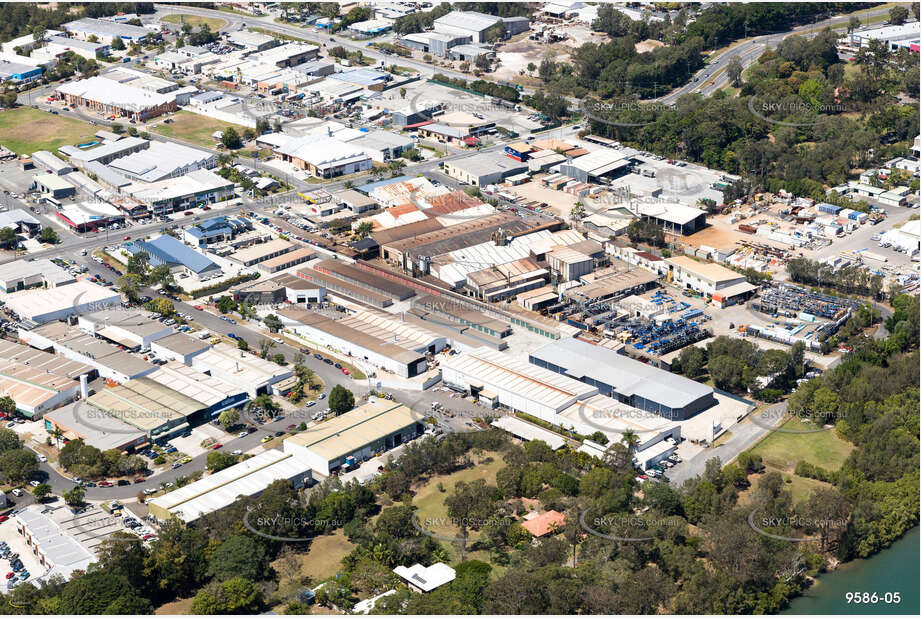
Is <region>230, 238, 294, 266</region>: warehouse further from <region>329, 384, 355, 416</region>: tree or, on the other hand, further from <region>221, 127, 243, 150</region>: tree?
<region>221, 127, 243, 150</region>: tree

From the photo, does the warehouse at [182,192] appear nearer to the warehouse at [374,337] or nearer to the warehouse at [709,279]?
the warehouse at [374,337]

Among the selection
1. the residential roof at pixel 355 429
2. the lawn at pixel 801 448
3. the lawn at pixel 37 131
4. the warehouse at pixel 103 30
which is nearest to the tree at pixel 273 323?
the residential roof at pixel 355 429

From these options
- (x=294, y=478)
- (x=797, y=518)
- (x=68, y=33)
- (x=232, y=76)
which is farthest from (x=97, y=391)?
(x=68, y=33)

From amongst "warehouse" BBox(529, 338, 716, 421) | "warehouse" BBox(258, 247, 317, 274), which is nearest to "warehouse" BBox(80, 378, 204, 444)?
"warehouse" BBox(258, 247, 317, 274)

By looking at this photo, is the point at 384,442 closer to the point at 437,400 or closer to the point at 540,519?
the point at 437,400

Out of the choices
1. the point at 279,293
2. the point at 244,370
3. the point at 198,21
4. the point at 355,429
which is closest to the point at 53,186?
the point at 279,293
